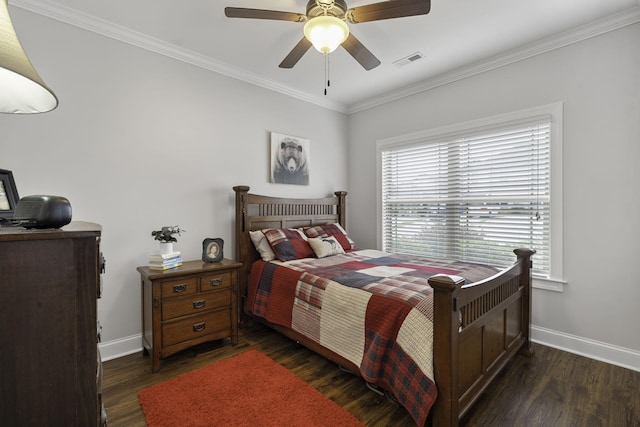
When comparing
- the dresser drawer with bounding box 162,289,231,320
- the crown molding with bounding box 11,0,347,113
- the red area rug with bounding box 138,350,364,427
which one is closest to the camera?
the red area rug with bounding box 138,350,364,427

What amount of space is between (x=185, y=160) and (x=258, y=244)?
1080mm

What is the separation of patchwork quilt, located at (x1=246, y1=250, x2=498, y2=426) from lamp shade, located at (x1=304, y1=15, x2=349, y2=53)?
5.23ft

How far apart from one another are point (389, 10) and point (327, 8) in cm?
37

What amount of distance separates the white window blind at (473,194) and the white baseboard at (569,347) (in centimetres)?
57

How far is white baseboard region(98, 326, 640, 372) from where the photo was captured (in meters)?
2.35

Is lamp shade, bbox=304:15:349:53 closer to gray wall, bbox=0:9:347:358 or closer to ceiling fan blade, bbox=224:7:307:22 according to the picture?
ceiling fan blade, bbox=224:7:307:22

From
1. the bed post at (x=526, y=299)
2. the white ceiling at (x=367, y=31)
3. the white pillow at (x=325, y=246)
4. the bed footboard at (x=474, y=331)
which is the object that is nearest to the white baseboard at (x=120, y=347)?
the white pillow at (x=325, y=246)

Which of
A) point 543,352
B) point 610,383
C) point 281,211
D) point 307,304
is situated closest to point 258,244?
point 281,211

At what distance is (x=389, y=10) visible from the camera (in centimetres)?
176

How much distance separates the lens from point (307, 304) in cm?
240

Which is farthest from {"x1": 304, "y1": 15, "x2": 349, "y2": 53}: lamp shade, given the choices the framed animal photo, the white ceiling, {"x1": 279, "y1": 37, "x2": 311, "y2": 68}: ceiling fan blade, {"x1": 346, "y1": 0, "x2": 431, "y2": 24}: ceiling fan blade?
the framed animal photo

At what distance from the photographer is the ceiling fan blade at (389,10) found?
168 cm

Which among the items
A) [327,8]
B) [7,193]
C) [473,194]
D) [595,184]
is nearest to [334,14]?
[327,8]

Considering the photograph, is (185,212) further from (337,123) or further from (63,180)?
(337,123)
